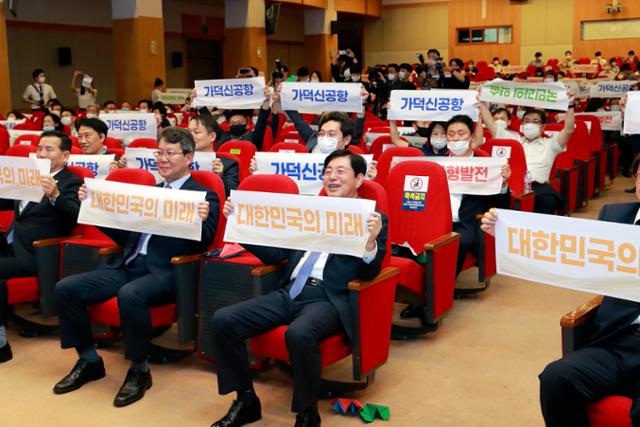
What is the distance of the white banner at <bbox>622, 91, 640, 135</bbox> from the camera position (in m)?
4.28

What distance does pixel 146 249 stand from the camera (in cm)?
371

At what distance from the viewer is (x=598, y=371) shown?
7.91 feet

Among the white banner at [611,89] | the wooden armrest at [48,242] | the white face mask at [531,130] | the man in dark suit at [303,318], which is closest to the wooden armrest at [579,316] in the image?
the man in dark suit at [303,318]

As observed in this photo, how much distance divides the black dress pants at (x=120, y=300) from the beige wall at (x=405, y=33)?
21.2 metres

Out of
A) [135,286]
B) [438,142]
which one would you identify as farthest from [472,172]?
[135,286]

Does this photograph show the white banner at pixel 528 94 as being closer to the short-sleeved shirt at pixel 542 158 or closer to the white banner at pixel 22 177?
the short-sleeved shirt at pixel 542 158

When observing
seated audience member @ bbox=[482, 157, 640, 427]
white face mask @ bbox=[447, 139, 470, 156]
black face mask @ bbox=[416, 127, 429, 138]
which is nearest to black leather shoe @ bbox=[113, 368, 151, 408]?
seated audience member @ bbox=[482, 157, 640, 427]

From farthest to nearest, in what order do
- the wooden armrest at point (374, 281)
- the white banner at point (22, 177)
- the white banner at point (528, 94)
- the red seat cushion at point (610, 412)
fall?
the white banner at point (528, 94) → the white banner at point (22, 177) → the wooden armrest at point (374, 281) → the red seat cushion at point (610, 412)

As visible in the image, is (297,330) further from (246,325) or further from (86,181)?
(86,181)

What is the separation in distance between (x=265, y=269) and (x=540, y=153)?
347 cm

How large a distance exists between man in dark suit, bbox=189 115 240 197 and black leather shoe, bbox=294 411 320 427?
6.55 feet

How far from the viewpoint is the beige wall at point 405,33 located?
77.0 ft

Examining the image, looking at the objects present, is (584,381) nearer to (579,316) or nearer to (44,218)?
(579,316)

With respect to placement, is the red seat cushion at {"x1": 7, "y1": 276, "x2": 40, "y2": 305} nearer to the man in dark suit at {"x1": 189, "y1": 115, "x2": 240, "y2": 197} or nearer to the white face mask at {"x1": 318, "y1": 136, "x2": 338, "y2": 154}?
the man in dark suit at {"x1": 189, "y1": 115, "x2": 240, "y2": 197}
